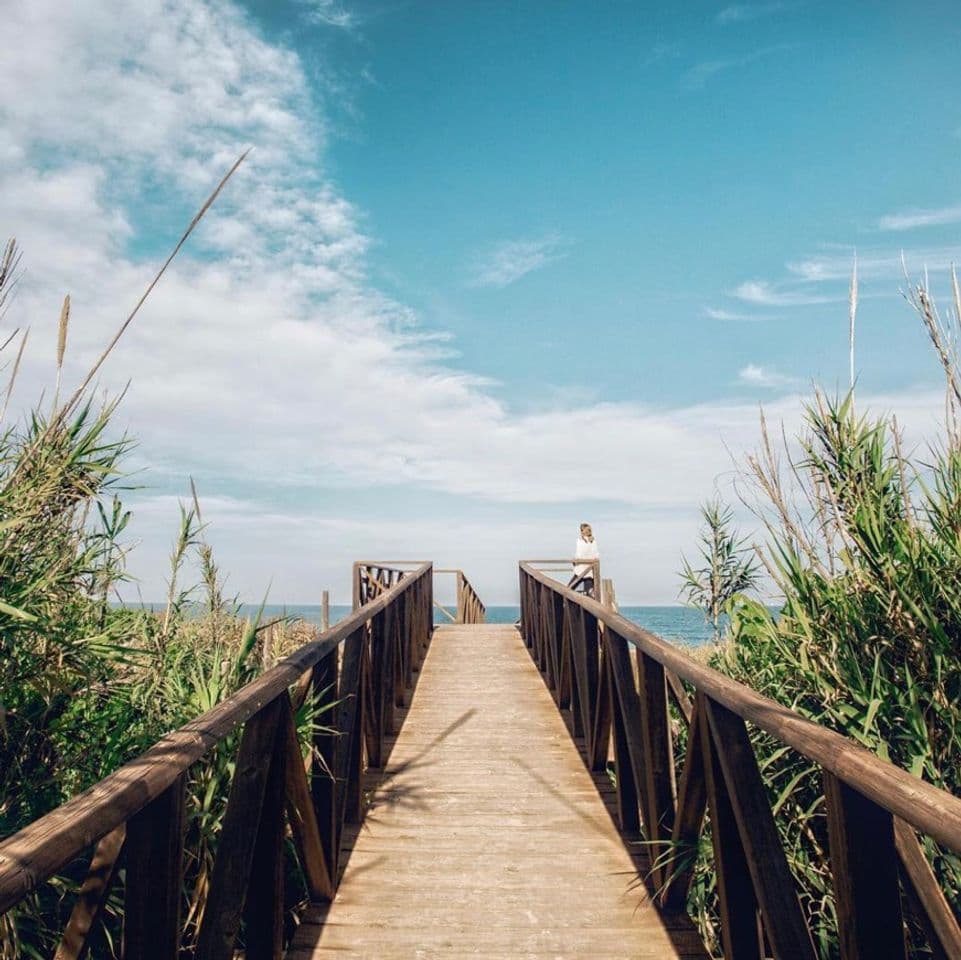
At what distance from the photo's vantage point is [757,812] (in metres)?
1.80

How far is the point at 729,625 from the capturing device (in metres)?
4.30

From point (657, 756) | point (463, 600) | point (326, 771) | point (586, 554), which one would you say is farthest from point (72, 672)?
point (463, 600)

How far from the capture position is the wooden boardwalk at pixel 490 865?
246 centimetres

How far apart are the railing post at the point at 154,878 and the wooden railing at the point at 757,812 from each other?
3.95 feet

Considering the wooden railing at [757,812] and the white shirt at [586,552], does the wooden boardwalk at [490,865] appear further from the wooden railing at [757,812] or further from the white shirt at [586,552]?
the white shirt at [586,552]

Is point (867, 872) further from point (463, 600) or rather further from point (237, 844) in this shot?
point (463, 600)

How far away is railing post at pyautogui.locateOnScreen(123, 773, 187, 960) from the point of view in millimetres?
1341

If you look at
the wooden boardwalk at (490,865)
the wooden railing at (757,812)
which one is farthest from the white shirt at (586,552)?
the wooden railing at (757,812)

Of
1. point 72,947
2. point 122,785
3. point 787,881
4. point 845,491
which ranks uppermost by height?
point 845,491

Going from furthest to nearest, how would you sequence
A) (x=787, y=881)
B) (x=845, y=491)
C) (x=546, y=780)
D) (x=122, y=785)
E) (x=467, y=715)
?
(x=467, y=715) < (x=546, y=780) < (x=845, y=491) < (x=787, y=881) < (x=122, y=785)

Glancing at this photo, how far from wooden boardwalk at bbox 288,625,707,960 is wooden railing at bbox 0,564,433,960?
0.71ft

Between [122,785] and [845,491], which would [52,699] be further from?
[845,491]

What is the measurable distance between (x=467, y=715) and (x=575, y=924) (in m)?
2.97

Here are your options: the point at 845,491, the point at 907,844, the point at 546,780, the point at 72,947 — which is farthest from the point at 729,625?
the point at 72,947
